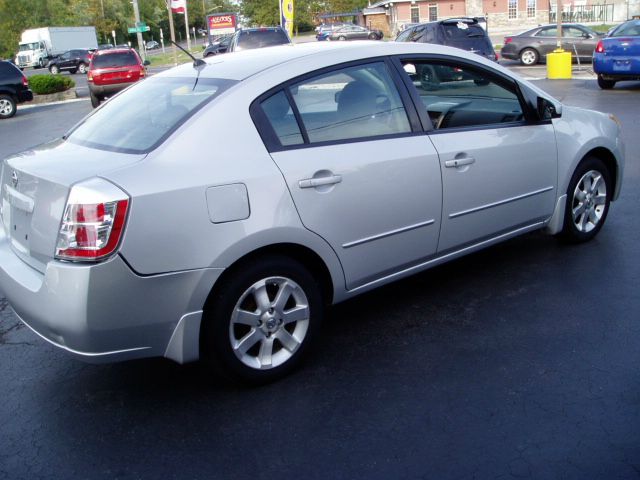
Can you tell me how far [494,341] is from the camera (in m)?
4.05

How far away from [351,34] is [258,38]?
2727cm

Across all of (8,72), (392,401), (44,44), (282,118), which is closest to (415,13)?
(44,44)

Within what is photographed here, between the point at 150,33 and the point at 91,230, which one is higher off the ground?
the point at 150,33

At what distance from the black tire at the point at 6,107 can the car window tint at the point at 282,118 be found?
18.5m

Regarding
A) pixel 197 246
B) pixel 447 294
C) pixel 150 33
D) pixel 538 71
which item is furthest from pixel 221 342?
pixel 150 33

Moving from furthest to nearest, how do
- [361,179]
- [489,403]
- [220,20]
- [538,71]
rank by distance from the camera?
[220,20]
[538,71]
[361,179]
[489,403]

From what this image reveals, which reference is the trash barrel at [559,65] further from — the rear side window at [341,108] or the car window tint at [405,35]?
the rear side window at [341,108]

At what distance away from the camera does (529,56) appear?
2583 cm

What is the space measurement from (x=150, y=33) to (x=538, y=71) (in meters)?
82.1

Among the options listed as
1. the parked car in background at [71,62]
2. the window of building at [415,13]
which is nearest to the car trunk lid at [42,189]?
the parked car in background at [71,62]

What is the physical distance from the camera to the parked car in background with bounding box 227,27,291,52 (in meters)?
21.0

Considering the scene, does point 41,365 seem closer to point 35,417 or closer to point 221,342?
point 35,417

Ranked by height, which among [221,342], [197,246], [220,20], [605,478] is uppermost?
[220,20]

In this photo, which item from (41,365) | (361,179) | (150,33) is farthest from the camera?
(150,33)
